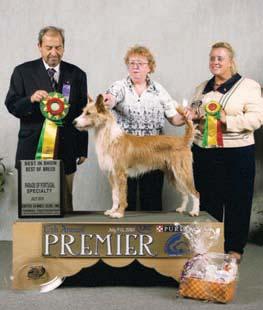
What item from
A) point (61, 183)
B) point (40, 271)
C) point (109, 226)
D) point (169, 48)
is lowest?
point (40, 271)

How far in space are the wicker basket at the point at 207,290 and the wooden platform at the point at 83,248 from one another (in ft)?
0.54

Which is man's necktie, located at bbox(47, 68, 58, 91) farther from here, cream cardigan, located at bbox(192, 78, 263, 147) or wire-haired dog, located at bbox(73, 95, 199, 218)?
cream cardigan, located at bbox(192, 78, 263, 147)

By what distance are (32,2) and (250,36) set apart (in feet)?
5.80

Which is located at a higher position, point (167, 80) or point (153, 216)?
point (167, 80)

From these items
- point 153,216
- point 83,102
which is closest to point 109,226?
point 153,216

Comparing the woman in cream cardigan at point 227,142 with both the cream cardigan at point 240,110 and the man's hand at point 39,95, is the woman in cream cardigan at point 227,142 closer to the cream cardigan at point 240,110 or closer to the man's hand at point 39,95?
the cream cardigan at point 240,110

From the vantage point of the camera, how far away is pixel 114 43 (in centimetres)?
456

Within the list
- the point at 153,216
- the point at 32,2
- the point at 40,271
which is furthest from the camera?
the point at 32,2

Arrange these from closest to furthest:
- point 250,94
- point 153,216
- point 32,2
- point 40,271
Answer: point 40,271
point 153,216
point 250,94
point 32,2

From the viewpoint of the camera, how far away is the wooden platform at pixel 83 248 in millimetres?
3137

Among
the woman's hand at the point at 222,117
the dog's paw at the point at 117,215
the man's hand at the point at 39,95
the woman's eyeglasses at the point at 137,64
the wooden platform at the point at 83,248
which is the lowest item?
the wooden platform at the point at 83,248

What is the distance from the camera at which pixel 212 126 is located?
358 centimetres

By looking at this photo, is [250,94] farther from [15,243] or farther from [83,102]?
[15,243]

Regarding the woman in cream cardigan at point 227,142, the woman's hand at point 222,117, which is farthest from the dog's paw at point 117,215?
the woman's hand at point 222,117
